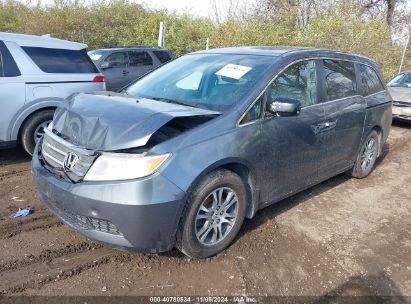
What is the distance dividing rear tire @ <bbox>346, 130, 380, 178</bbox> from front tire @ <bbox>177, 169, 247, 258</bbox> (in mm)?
2661

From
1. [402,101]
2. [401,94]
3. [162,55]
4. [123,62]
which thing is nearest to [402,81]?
[401,94]

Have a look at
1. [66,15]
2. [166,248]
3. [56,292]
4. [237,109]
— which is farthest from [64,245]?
[66,15]

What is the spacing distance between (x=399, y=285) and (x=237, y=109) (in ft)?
6.59

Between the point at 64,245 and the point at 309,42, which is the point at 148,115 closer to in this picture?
the point at 64,245

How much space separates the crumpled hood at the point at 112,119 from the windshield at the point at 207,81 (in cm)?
29

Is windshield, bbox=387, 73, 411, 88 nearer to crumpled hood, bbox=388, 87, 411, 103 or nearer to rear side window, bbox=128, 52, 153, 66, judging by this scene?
crumpled hood, bbox=388, 87, 411, 103

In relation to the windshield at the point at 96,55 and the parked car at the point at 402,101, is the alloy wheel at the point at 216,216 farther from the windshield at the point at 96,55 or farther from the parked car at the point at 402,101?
the windshield at the point at 96,55

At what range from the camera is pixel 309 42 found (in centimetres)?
1495

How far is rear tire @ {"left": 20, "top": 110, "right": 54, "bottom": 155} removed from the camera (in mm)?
5305

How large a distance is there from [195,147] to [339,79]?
2.56 meters

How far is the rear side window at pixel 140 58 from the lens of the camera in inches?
434

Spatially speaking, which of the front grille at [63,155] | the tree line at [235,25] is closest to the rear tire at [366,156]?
the front grille at [63,155]

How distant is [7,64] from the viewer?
16.7ft

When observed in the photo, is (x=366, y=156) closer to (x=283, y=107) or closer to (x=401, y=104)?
(x=283, y=107)
